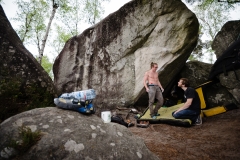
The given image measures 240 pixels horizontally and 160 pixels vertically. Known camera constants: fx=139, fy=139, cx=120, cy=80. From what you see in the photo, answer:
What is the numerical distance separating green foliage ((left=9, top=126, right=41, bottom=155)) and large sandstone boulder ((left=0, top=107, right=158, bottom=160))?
44 mm

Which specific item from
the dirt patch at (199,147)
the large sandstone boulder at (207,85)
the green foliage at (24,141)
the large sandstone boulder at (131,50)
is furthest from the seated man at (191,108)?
the green foliage at (24,141)

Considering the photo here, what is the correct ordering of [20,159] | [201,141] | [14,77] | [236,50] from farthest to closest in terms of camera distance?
[236,50] < [14,77] < [201,141] < [20,159]

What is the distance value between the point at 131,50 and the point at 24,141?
662cm

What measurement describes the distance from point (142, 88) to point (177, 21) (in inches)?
148

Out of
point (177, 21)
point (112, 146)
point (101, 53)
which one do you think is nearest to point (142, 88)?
point (101, 53)

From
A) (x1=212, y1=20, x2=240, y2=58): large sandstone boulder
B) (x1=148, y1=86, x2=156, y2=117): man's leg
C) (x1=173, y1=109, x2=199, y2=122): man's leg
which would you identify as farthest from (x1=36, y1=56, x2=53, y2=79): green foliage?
(x1=173, y1=109, x2=199, y2=122): man's leg

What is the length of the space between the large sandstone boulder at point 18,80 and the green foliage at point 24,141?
2.27 metres

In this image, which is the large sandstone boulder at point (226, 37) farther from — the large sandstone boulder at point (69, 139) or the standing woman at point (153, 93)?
the large sandstone boulder at point (69, 139)

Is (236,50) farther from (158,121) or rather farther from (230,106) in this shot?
(158,121)

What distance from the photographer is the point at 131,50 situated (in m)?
7.70

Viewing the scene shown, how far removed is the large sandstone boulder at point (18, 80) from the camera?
3896 mm

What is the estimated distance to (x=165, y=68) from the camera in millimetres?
7012

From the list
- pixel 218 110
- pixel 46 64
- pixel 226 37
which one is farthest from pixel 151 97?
pixel 46 64

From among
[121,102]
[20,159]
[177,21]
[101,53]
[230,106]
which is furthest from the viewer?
[101,53]
